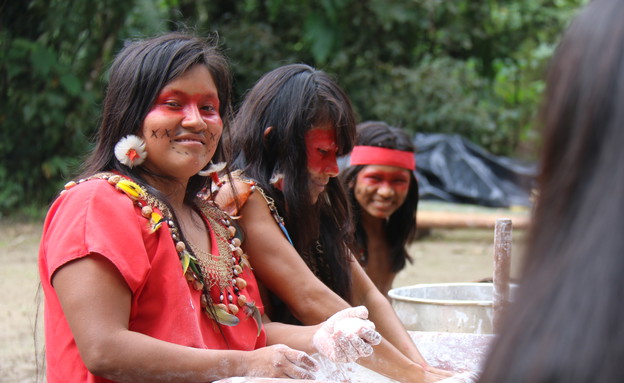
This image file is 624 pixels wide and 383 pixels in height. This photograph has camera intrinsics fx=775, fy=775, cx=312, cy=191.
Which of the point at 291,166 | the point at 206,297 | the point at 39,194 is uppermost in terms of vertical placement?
the point at 291,166

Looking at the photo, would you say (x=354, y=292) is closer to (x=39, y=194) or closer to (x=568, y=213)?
(x=568, y=213)

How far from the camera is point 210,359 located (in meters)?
1.63

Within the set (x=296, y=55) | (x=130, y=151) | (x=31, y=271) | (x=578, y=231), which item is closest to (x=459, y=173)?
(x=296, y=55)

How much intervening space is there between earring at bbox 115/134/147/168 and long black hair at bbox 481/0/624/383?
1.13m

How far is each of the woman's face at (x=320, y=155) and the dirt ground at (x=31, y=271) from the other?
94 centimetres

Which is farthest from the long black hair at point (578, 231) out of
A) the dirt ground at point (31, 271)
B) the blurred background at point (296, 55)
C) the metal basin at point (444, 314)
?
the blurred background at point (296, 55)

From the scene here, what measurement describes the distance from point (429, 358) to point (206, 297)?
91 cm

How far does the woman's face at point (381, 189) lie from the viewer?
3.47 metres

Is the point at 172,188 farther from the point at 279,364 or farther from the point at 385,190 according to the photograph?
the point at 385,190

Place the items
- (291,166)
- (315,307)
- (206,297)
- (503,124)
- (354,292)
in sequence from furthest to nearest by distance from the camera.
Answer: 1. (503,124)
2. (354,292)
3. (291,166)
4. (315,307)
5. (206,297)

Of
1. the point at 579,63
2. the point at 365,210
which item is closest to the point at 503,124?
the point at 365,210

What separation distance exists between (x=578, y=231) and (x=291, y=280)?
1.38m

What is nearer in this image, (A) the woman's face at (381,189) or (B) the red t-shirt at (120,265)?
(B) the red t-shirt at (120,265)

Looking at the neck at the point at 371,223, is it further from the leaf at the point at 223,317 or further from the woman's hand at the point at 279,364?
the woman's hand at the point at 279,364
